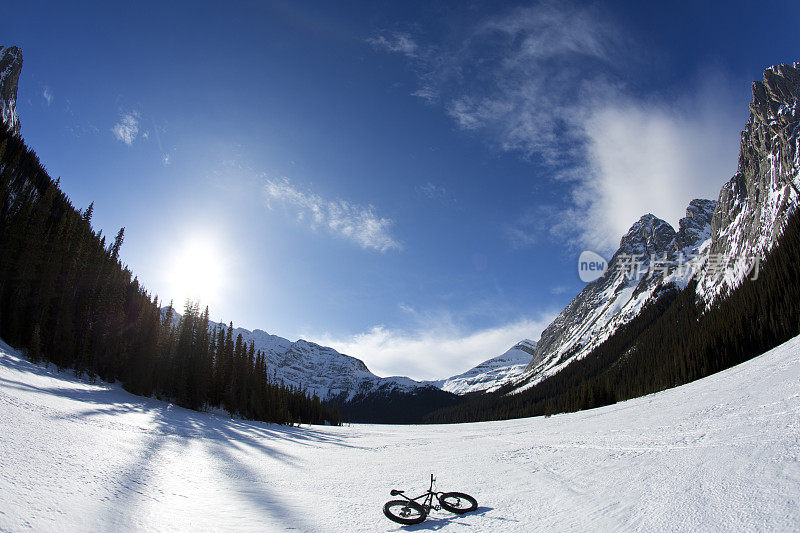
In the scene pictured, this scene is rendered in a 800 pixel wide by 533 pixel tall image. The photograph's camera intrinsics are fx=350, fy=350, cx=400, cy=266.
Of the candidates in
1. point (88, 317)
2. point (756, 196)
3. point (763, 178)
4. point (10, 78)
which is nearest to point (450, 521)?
point (88, 317)

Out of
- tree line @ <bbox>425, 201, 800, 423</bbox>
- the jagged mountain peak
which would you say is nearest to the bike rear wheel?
tree line @ <bbox>425, 201, 800, 423</bbox>

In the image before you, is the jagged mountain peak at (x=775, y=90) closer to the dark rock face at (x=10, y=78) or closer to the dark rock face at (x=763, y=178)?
the dark rock face at (x=763, y=178)

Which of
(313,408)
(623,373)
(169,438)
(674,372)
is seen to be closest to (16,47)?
(313,408)

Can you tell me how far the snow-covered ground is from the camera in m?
7.22

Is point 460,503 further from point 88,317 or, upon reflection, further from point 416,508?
point 88,317

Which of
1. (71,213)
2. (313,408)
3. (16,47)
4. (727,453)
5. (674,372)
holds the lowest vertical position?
(313,408)

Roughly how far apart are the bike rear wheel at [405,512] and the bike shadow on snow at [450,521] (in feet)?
0.42

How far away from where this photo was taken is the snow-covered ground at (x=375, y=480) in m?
7.22

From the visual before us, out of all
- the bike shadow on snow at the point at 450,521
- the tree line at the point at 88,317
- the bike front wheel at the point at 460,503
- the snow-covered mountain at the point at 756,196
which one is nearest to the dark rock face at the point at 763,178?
the snow-covered mountain at the point at 756,196

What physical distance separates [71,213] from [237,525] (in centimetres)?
6065

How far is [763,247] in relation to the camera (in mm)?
118688

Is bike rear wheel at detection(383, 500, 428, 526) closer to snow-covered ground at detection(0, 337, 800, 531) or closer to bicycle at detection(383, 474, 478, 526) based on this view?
bicycle at detection(383, 474, 478, 526)

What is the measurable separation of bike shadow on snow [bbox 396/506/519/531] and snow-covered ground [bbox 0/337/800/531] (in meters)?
0.05

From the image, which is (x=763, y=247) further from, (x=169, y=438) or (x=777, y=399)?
(x=169, y=438)
